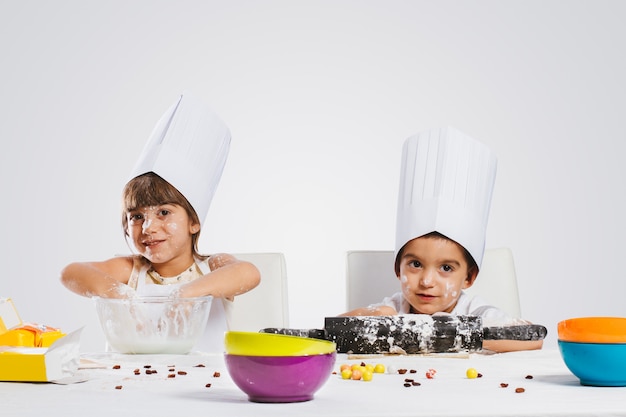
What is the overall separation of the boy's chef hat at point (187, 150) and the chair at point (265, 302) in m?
0.20

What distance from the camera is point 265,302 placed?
2029mm

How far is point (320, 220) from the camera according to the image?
3.82m

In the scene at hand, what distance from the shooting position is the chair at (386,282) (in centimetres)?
207

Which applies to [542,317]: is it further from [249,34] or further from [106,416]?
[106,416]

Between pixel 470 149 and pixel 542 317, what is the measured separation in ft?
6.60

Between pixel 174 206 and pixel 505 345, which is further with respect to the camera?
pixel 174 206

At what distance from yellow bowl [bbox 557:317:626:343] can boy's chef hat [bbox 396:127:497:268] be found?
95 cm

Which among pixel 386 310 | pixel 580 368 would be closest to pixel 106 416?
pixel 580 368

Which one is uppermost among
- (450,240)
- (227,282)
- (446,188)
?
(446,188)

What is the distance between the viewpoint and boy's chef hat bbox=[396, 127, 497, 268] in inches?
75.3

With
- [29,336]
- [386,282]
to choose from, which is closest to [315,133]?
[386,282]

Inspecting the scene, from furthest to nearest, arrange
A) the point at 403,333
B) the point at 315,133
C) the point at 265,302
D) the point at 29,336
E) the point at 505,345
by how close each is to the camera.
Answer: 1. the point at 315,133
2. the point at 265,302
3. the point at 505,345
4. the point at 403,333
5. the point at 29,336

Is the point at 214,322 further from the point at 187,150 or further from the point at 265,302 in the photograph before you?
the point at 187,150

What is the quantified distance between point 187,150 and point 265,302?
1.29 feet
